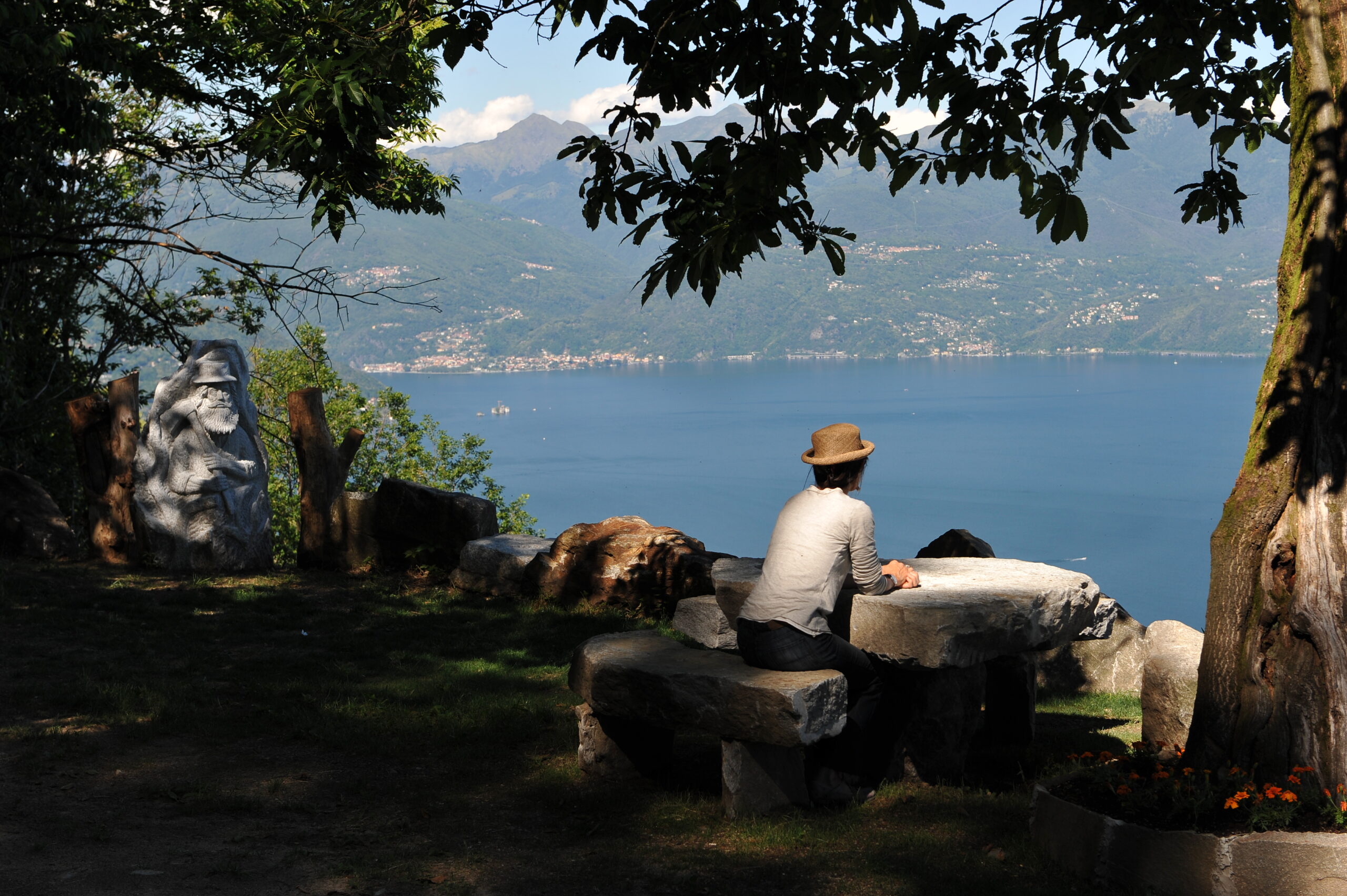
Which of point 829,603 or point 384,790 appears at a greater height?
point 829,603

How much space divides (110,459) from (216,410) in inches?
57.3

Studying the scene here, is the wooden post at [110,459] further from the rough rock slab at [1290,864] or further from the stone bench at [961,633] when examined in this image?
the rough rock slab at [1290,864]

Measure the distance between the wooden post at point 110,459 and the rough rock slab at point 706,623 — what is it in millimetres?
7241

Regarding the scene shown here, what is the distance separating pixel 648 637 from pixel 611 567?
3929mm

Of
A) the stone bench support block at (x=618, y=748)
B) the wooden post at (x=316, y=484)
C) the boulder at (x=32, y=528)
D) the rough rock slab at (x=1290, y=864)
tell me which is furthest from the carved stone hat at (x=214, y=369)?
the rough rock slab at (x=1290, y=864)

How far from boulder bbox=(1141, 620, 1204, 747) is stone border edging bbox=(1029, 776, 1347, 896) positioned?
1.96 meters

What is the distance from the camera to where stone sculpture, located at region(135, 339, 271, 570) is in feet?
35.5

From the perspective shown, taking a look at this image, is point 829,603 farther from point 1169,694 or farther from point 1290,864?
point 1169,694

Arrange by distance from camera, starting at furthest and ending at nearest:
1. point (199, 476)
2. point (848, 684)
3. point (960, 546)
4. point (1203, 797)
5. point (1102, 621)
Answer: point (199, 476)
point (960, 546)
point (1102, 621)
point (848, 684)
point (1203, 797)

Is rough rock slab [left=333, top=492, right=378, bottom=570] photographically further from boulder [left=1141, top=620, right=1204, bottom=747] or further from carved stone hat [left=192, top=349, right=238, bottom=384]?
boulder [left=1141, top=620, right=1204, bottom=747]

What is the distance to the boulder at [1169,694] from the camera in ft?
18.6

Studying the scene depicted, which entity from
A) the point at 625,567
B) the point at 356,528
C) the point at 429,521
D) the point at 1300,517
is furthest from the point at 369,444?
the point at 1300,517

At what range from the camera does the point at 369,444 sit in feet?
111

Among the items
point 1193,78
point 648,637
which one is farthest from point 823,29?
point 648,637
